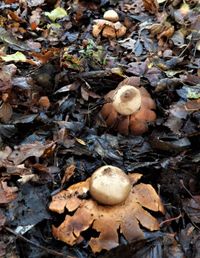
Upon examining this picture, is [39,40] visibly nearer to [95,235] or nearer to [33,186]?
[33,186]

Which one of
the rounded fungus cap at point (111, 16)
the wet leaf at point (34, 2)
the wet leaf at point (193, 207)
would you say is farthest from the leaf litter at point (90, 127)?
the wet leaf at point (34, 2)

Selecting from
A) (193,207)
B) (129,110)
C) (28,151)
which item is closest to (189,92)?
(129,110)

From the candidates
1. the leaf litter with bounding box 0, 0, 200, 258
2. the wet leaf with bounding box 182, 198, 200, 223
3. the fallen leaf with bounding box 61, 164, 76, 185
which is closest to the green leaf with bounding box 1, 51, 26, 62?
the leaf litter with bounding box 0, 0, 200, 258

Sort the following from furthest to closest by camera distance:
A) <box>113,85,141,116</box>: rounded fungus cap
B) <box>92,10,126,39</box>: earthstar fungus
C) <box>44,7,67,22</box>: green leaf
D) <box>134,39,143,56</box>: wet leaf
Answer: <box>44,7,67,22</box>: green leaf
<box>92,10,126,39</box>: earthstar fungus
<box>134,39,143,56</box>: wet leaf
<box>113,85,141,116</box>: rounded fungus cap

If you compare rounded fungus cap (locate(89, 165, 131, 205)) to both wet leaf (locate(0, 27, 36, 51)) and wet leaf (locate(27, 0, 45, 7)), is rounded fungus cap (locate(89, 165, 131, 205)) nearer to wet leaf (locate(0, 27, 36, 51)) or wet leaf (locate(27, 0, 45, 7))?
wet leaf (locate(0, 27, 36, 51))

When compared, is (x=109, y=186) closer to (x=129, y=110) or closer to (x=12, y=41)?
(x=129, y=110)

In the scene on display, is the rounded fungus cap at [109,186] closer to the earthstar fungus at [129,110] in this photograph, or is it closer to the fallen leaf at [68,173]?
the fallen leaf at [68,173]
